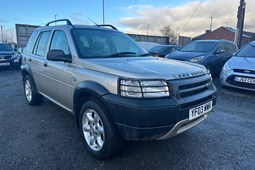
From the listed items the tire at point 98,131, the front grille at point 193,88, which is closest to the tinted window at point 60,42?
the tire at point 98,131

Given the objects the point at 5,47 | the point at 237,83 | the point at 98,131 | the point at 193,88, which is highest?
the point at 5,47

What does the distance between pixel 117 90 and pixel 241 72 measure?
15.9 feet

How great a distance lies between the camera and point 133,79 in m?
2.39

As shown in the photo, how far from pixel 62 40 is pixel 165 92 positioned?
2122 millimetres

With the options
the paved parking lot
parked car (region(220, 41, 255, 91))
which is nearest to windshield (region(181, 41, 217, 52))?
parked car (region(220, 41, 255, 91))

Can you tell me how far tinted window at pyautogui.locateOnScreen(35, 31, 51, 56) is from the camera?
4246mm

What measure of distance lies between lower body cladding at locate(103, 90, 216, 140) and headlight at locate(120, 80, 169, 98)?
6 cm

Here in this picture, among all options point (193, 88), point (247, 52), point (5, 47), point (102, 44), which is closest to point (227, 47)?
point (247, 52)

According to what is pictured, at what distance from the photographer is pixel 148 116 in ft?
7.47

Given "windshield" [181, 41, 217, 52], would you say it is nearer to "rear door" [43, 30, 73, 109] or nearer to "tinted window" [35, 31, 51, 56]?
"tinted window" [35, 31, 51, 56]

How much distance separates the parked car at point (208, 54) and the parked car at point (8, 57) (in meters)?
9.27

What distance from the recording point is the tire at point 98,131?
256 cm

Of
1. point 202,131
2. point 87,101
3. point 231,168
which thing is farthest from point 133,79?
point 202,131

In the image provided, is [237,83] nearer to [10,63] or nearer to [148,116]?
[148,116]
